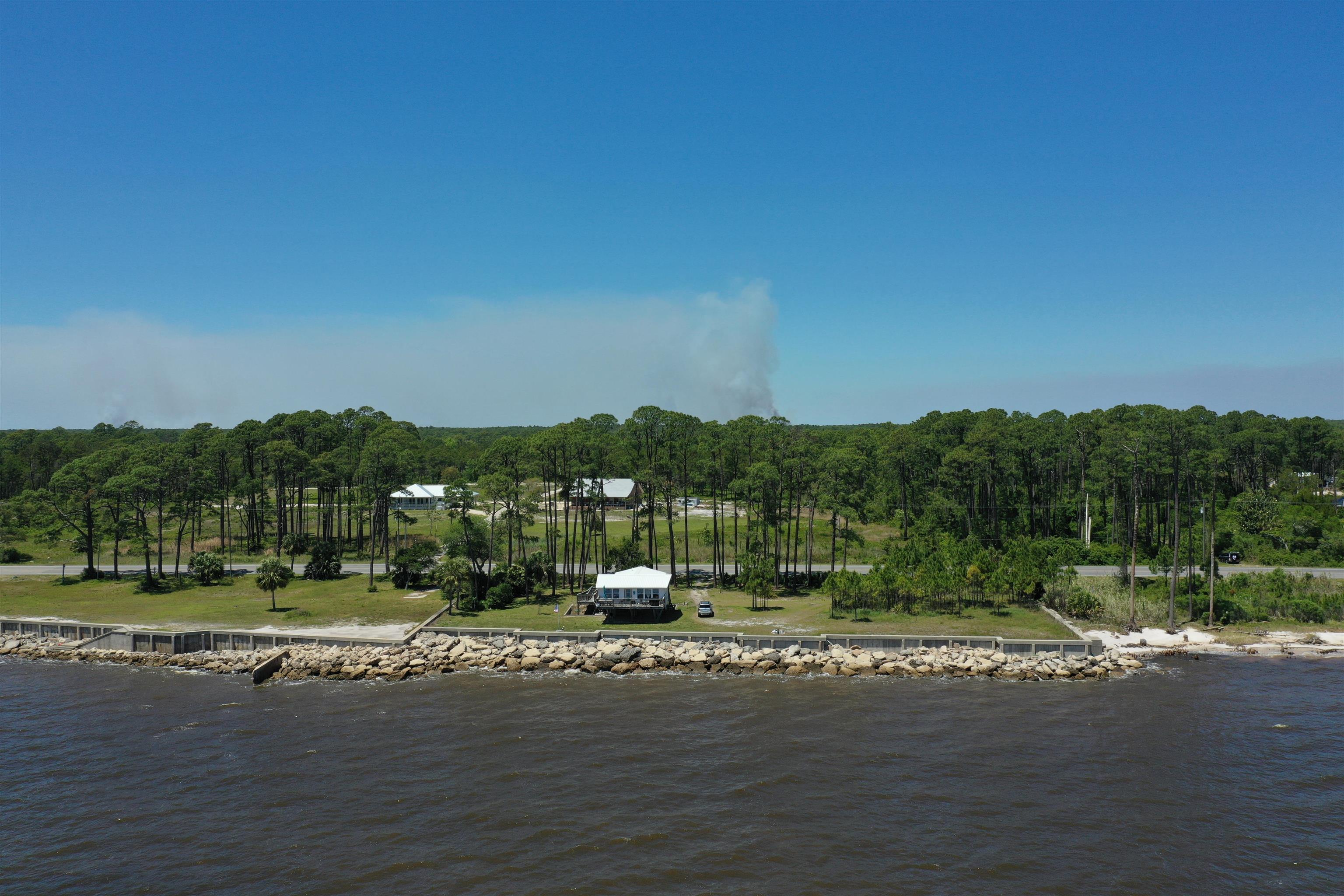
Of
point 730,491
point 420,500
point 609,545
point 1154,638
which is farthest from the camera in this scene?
point 420,500

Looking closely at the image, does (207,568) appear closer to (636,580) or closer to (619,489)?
(636,580)

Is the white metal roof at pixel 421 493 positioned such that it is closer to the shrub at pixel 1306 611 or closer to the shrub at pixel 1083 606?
the shrub at pixel 1083 606

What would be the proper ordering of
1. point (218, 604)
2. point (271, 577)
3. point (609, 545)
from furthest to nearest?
point (609, 545) < point (218, 604) < point (271, 577)

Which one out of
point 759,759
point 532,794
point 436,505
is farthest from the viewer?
point 436,505

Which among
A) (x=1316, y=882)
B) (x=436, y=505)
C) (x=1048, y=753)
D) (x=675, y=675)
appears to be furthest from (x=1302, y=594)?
(x=436, y=505)

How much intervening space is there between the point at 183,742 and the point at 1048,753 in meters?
35.1

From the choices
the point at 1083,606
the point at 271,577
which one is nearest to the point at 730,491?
the point at 1083,606

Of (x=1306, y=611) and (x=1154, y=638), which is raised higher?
(x=1306, y=611)

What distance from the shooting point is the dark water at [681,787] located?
22.0m

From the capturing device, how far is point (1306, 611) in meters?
48.7

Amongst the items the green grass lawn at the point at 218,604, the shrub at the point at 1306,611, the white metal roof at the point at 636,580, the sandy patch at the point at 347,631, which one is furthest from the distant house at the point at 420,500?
the shrub at the point at 1306,611

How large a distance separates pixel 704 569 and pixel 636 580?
18556 mm

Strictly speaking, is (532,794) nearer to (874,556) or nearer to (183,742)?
(183,742)

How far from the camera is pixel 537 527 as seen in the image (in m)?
90.6
